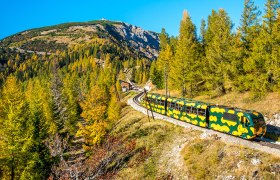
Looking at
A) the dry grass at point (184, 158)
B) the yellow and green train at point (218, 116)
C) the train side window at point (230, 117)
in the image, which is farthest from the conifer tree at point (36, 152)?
the train side window at point (230, 117)

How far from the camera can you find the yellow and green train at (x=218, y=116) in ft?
80.7

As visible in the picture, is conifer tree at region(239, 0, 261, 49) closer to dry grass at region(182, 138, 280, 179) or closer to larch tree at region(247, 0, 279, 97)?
larch tree at region(247, 0, 279, 97)

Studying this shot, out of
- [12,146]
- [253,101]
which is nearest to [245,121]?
[253,101]

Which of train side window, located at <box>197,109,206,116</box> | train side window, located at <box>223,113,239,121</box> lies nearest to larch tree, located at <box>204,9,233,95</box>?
train side window, located at <box>197,109,206,116</box>

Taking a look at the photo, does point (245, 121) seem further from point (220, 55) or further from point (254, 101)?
point (220, 55)

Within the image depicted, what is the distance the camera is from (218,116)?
2873 centimetres

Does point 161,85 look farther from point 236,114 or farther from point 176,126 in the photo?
point 236,114

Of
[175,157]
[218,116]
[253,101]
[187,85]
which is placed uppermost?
[187,85]

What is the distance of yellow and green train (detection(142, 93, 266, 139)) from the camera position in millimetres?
24609

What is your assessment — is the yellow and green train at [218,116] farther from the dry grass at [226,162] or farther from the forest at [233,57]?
the forest at [233,57]

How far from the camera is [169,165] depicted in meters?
27.9

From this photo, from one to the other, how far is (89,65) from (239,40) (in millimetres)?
165275

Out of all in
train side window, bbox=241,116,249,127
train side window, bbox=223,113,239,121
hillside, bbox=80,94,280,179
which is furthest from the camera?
train side window, bbox=223,113,239,121

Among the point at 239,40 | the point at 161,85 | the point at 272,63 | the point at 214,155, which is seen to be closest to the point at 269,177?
the point at 214,155
